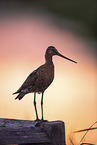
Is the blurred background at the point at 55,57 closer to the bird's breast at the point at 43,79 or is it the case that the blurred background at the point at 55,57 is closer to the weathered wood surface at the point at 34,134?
the bird's breast at the point at 43,79

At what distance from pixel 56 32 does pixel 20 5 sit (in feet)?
1.07

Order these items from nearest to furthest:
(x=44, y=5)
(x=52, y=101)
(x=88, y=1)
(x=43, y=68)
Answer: (x=43, y=68) → (x=52, y=101) → (x=44, y=5) → (x=88, y=1)

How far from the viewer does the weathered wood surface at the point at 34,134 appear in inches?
20.6

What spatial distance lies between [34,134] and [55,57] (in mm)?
943

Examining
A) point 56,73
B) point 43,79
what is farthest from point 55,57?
point 43,79

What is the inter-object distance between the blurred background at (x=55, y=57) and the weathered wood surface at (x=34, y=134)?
750 millimetres

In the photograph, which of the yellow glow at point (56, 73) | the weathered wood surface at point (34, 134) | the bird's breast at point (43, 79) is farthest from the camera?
the yellow glow at point (56, 73)

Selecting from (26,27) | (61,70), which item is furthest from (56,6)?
(61,70)

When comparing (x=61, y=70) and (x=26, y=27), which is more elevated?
(x=26, y=27)

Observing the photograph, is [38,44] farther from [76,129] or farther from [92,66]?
[76,129]

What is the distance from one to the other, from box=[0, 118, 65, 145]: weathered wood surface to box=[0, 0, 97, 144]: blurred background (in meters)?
0.75

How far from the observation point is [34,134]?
0.54 metres

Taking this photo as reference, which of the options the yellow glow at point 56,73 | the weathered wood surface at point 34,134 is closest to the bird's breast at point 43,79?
the weathered wood surface at point 34,134

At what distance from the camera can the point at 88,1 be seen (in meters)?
1.66
